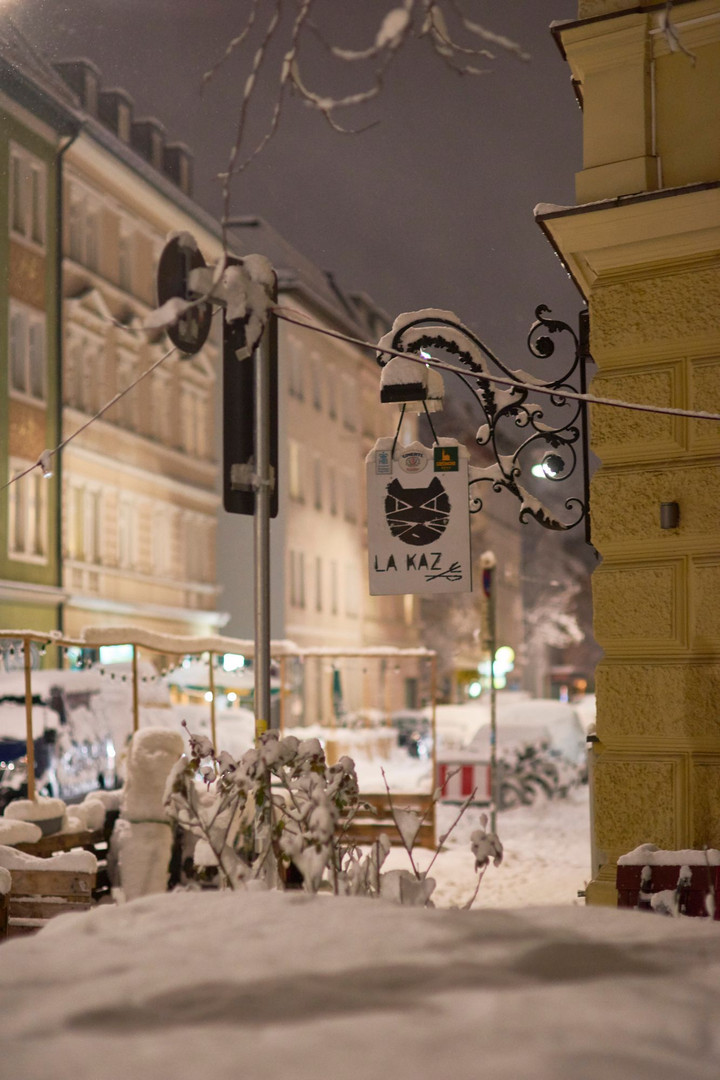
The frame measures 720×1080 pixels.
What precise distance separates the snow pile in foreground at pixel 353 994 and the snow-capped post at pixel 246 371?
2396 millimetres

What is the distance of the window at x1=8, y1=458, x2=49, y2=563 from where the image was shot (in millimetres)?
25406

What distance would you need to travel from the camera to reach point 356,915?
11.8ft

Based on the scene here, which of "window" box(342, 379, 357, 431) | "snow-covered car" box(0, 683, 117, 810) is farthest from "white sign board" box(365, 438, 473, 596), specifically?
"window" box(342, 379, 357, 431)

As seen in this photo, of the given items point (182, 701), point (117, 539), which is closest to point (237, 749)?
point (182, 701)

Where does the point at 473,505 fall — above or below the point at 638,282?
below

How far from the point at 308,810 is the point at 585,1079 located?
261 cm

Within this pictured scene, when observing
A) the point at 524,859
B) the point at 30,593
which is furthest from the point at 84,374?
the point at 524,859

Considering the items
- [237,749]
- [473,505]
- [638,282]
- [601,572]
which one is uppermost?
[638,282]

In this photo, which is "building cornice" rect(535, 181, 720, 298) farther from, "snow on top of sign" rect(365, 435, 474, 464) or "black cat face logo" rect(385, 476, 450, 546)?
"black cat face logo" rect(385, 476, 450, 546)

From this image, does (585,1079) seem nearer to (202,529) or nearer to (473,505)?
(473,505)

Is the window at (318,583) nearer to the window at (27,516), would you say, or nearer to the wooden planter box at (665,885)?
the window at (27,516)

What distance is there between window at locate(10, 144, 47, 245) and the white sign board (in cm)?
2098

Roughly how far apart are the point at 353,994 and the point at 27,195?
25.9 metres

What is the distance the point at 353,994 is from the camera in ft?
9.67
